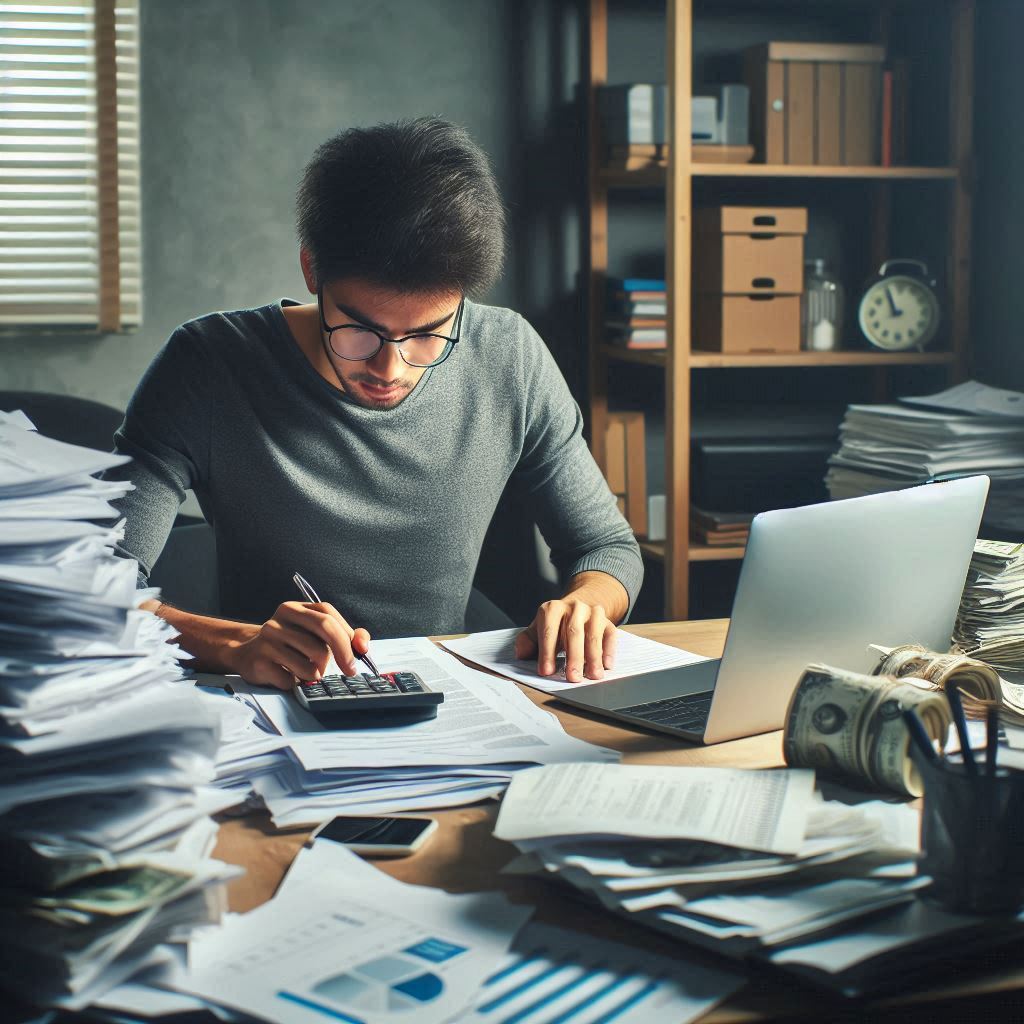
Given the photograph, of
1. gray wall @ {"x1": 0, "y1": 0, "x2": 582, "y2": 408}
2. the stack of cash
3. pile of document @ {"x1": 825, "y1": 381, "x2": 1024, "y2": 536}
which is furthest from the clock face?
the stack of cash

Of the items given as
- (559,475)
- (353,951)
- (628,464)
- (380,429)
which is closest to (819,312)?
(628,464)

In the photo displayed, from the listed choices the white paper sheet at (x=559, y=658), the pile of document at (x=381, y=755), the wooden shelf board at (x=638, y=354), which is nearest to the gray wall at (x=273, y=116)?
the wooden shelf board at (x=638, y=354)

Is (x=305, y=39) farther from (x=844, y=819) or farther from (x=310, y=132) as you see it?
(x=844, y=819)

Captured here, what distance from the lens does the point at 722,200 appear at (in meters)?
3.34

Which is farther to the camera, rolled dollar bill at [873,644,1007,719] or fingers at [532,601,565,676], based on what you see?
fingers at [532,601,565,676]

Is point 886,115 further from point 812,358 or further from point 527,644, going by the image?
point 527,644

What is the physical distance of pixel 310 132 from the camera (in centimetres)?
319

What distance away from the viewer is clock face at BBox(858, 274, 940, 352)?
3.06 m

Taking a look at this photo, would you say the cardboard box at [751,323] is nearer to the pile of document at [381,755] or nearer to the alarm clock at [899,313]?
the alarm clock at [899,313]

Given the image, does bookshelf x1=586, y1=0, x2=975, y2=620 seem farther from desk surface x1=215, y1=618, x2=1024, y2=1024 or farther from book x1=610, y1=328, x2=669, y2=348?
desk surface x1=215, y1=618, x2=1024, y2=1024

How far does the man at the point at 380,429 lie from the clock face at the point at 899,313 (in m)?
1.42

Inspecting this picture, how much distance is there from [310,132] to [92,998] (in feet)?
9.32

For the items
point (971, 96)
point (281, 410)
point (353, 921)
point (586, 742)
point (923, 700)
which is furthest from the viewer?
point (971, 96)

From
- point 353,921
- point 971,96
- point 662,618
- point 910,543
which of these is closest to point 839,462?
point 662,618
